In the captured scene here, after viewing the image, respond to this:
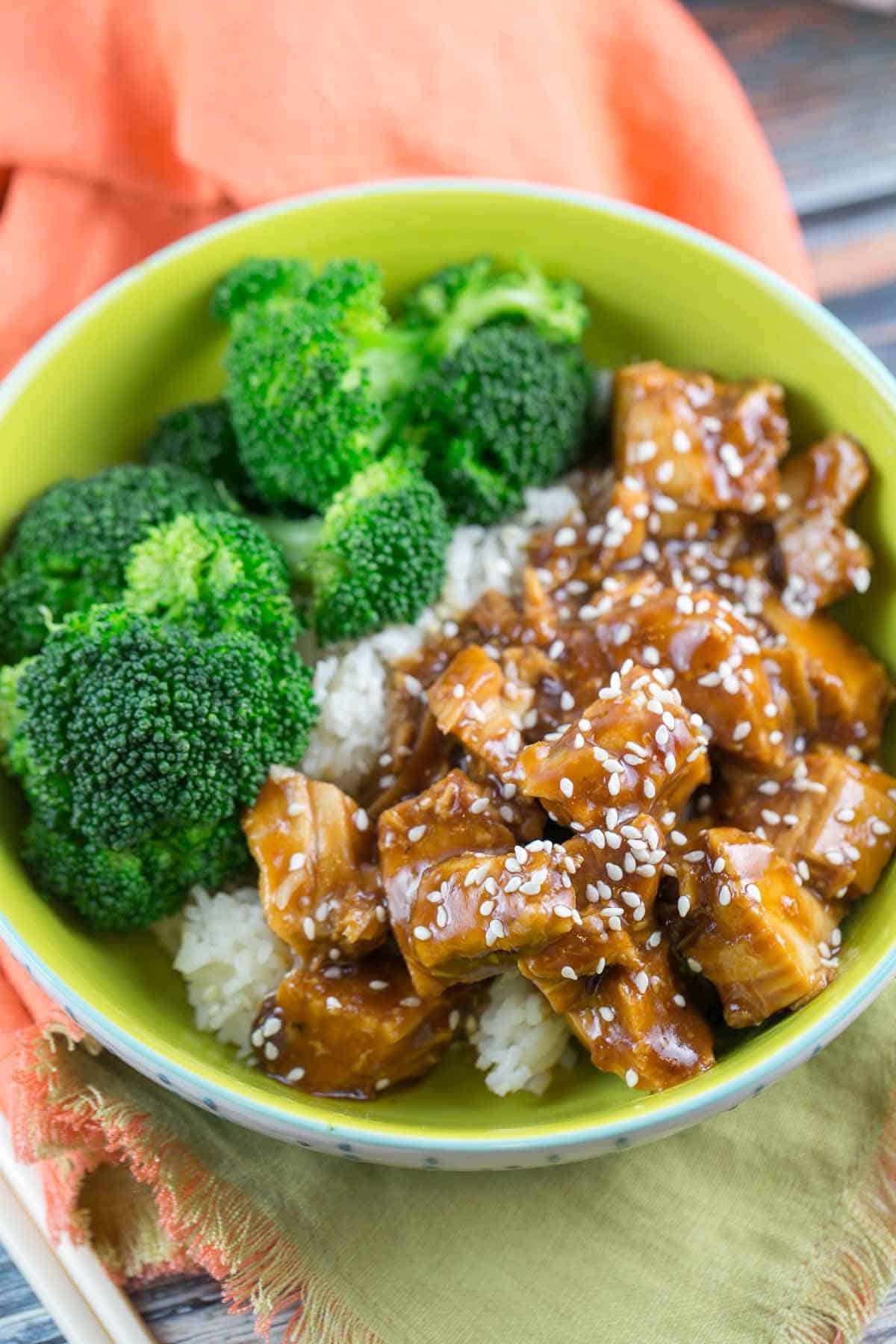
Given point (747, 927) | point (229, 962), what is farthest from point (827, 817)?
point (229, 962)

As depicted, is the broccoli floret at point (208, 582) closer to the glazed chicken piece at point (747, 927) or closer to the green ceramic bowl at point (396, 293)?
the green ceramic bowl at point (396, 293)

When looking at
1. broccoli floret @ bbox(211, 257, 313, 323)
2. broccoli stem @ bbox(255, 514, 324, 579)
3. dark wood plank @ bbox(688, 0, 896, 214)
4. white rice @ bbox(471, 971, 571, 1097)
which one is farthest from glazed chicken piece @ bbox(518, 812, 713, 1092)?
dark wood plank @ bbox(688, 0, 896, 214)

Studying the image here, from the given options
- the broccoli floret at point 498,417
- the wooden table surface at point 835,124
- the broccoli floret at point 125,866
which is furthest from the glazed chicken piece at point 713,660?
the wooden table surface at point 835,124

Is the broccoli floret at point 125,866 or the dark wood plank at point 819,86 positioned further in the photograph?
the dark wood plank at point 819,86

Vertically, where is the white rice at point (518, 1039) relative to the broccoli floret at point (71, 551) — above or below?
below

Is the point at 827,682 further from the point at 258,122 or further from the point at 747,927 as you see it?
the point at 258,122

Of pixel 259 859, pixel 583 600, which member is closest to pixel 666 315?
pixel 583 600
